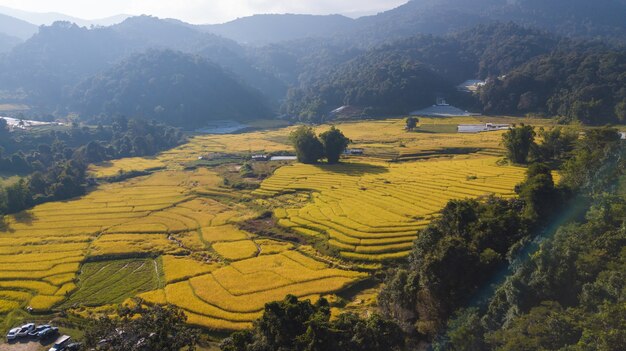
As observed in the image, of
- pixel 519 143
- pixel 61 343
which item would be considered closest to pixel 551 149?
pixel 519 143

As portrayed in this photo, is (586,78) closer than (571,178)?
No

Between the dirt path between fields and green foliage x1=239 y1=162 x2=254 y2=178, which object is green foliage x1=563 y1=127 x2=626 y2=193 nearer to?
the dirt path between fields

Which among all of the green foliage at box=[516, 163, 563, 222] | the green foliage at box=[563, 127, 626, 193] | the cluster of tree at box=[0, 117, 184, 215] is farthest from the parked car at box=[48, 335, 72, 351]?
the green foliage at box=[563, 127, 626, 193]

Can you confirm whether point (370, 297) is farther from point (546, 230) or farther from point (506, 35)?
point (506, 35)

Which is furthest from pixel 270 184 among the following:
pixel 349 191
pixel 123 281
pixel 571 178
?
pixel 571 178

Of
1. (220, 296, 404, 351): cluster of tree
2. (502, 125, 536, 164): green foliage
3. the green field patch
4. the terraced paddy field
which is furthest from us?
(502, 125, 536, 164): green foliage

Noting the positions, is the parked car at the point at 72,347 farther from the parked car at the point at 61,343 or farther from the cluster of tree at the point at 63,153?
the cluster of tree at the point at 63,153
